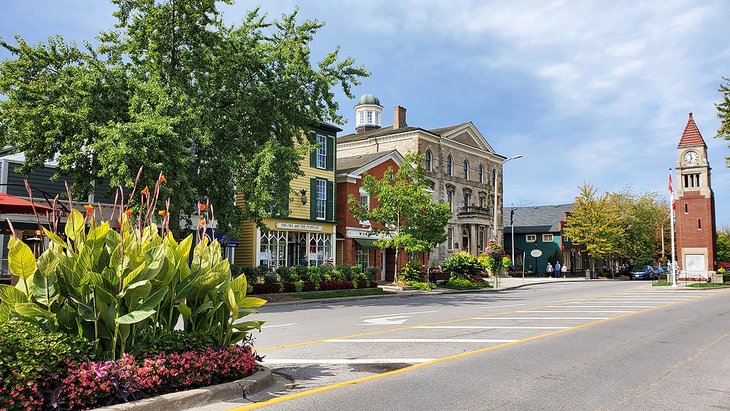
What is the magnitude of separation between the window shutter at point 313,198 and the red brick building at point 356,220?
233 centimetres

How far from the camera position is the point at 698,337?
13.0m

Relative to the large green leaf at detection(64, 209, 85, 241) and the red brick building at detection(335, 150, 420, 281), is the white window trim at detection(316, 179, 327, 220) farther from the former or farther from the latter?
the large green leaf at detection(64, 209, 85, 241)

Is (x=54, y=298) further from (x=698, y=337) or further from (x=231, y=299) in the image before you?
(x=698, y=337)

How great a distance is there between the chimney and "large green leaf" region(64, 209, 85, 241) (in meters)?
43.1

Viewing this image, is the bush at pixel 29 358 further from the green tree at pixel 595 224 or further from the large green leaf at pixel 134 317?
the green tree at pixel 595 224

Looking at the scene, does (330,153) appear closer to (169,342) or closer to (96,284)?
(169,342)

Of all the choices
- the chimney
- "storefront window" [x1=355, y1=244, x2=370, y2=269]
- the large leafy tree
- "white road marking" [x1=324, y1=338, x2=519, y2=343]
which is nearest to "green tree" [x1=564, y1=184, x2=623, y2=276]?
the chimney

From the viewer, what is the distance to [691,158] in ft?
166

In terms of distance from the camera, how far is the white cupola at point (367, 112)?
53531 mm

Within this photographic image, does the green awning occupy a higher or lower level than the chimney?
lower

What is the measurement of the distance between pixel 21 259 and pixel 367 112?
48.9m

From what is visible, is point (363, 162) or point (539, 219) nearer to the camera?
point (363, 162)

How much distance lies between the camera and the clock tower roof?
163ft

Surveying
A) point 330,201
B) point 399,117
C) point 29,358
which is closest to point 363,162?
point 330,201
